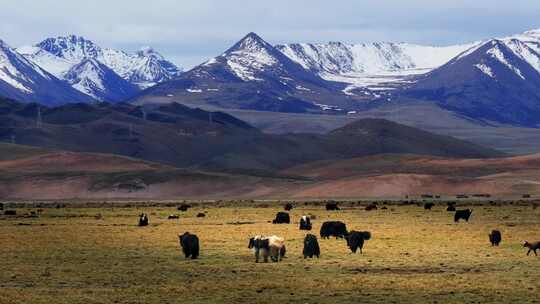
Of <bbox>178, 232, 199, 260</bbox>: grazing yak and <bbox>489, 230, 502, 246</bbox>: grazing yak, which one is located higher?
<bbox>489, 230, 502, 246</bbox>: grazing yak

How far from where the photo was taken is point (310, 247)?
5478cm

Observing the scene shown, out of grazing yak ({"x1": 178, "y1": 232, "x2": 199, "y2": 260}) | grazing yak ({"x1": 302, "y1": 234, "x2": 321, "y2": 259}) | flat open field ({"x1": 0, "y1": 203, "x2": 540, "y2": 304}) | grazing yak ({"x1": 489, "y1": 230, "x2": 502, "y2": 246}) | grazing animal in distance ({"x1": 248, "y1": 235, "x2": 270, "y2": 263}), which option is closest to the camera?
flat open field ({"x1": 0, "y1": 203, "x2": 540, "y2": 304})

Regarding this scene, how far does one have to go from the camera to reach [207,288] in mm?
42469

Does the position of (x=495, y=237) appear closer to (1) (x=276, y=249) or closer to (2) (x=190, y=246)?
(1) (x=276, y=249)

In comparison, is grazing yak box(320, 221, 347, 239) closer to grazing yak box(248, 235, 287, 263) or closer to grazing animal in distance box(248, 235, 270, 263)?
grazing yak box(248, 235, 287, 263)

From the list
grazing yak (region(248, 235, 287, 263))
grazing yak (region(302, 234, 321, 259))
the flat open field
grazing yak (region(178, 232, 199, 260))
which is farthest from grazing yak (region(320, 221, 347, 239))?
grazing yak (region(178, 232, 199, 260))

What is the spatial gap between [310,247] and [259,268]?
5.17 meters

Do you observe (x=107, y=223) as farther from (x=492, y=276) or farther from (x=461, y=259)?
(x=492, y=276)

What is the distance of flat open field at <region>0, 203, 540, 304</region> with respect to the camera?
40.3 meters

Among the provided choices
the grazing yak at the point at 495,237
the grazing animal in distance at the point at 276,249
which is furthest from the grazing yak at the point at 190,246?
the grazing yak at the point at 495,237

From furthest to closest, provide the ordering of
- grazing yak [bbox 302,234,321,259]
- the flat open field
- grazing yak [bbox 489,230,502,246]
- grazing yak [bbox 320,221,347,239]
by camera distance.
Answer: grazing yak [bbox 320,221,347,239], grazing yak [bbox 489,230,502,246], grazing yak [bbox 302,234,321,259], the flat open field

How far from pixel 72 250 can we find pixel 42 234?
15340mm

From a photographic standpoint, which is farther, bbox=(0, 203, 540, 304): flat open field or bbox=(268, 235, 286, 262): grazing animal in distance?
bbox=(268, 235, 286, 262): grazing animal in distance

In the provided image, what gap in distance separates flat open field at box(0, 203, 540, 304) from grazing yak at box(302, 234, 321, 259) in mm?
693
